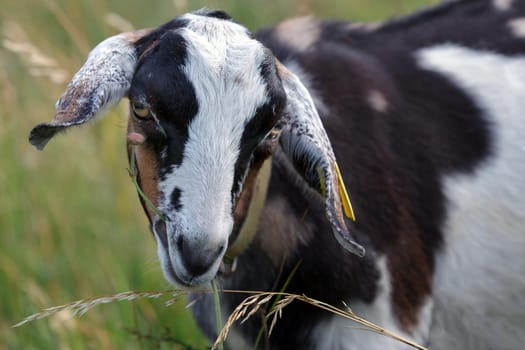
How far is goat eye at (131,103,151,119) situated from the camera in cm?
289

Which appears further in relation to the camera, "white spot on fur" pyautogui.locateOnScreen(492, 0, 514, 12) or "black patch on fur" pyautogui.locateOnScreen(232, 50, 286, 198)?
"white spot on fur" pyautogui.locateOnScreen(492, 0, 514, 12)

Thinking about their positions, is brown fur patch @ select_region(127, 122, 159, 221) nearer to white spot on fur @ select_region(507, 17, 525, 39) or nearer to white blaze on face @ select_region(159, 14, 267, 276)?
white blaze on face @ select_region(159, 14, 267, 276)

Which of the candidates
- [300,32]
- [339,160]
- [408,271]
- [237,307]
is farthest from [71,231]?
[237,307]

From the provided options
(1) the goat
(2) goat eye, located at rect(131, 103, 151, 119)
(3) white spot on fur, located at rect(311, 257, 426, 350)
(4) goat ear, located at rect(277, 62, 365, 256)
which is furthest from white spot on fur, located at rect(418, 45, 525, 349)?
(2) goat eye, located at rect(131, 103, 151, 119)

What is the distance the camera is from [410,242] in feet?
11.5

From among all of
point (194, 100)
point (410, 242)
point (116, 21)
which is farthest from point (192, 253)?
point (116, 21)

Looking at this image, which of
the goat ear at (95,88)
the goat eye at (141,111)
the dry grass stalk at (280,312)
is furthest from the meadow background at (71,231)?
the dry grass stalk at (280,312)

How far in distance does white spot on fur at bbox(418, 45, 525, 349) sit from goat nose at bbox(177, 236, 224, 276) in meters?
1.09

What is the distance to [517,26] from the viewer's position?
383 cm

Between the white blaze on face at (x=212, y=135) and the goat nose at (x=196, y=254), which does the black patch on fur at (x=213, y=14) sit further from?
the goat nose at (x=196, y=254)

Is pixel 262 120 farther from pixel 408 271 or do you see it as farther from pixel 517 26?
pixel 517 26

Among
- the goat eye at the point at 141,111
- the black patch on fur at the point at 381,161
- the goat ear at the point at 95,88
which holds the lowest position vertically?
the black patch on fur at the point at 381,161

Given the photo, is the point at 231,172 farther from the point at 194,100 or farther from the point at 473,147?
the point at 473,147

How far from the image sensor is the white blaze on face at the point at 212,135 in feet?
9.08
